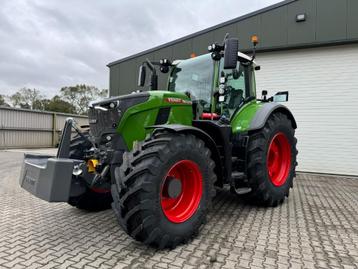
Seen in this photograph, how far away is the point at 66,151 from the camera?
3.53 metres

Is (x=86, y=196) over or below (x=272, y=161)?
below

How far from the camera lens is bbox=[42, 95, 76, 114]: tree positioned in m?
44.4

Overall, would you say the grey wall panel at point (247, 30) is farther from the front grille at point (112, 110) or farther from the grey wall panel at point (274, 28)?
the front grille at point (112, 110)

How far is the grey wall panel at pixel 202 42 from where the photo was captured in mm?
10695

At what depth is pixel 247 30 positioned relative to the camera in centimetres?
995

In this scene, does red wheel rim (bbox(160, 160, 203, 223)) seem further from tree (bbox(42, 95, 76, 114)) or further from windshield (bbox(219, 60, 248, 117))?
tree (bbox(42, 95, 76, 114))

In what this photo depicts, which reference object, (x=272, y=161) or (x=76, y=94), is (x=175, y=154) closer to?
(x=272, y=161)

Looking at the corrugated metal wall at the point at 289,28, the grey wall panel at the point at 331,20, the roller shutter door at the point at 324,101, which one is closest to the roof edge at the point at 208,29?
the corrugated metal wall at the point at 289,28

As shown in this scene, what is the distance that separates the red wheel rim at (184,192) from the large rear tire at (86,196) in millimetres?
1300

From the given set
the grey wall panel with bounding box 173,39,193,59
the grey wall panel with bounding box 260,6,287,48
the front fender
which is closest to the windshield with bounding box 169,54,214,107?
the front fender

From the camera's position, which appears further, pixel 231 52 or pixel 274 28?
pixel 274 28

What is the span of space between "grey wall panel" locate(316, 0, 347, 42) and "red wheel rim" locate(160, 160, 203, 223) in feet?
23.8

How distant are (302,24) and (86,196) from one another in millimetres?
7786

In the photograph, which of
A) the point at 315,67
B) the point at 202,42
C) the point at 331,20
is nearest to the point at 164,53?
the point at 202,42
